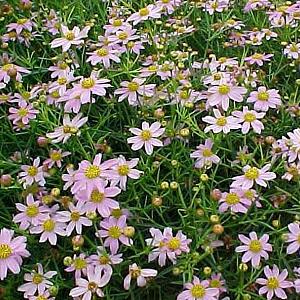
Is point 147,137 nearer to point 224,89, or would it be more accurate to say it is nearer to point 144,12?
point 224,89

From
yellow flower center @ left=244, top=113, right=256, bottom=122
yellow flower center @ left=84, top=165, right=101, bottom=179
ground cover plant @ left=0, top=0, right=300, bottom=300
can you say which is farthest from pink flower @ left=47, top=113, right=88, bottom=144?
yellow flower center @ left=244, top=113, right=256, bottom=122

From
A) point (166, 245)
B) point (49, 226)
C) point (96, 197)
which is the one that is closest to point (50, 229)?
point (49, 226)

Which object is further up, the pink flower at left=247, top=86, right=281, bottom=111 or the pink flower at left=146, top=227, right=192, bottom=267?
the pink flower at left=247, top=86, right=281, bottom=111

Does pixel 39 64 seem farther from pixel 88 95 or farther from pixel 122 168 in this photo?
pixel 122 168

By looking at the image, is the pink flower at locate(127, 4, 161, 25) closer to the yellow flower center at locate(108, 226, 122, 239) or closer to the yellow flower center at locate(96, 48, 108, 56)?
the yellow flower center at locate(96, 48, 108, 56)

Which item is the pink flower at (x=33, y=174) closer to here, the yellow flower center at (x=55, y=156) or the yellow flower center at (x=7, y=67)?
the yellow flower center at (x=55, y=156)

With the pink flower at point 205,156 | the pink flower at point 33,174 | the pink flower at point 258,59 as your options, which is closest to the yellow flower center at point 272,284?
the pink flower at point 205,156

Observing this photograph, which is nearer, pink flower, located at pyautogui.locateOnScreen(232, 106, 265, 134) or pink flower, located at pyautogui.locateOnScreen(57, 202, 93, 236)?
pink flower, located at pyautogui.locateOnScreen(57, 202, 93, 236)

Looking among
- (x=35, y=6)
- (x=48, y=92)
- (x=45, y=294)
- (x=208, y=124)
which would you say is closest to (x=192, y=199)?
(x=208, y=124)
